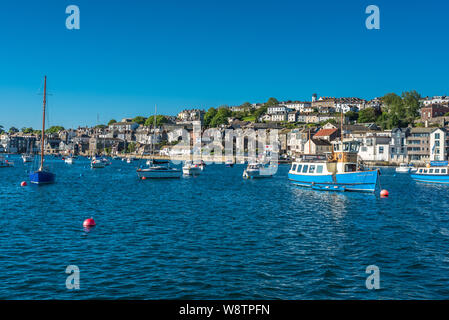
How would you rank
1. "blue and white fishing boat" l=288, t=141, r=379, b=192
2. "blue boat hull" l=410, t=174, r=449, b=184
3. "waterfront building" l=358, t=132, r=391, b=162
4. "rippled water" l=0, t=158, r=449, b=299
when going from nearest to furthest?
"rippled water" l=0, t=158, r=449, b=299 < "blue and white fishing boat" l=288, t=141, r=379, b=192 < "blue boat hull" l=410, t=174, r=449, b=184 < "waterfront building" l=358, t=132, r=391, b=162

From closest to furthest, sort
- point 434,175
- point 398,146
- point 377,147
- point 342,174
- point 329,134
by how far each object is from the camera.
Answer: point 342,174, point 434,175, point 398,146, point 377,147, point 329,134

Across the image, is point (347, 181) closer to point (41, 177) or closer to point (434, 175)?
point (434, 175)

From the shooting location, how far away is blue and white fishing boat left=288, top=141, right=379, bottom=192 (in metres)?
48.0

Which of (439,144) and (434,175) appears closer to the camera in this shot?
(434,175)

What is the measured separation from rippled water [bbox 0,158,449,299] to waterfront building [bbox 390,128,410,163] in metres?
98.9

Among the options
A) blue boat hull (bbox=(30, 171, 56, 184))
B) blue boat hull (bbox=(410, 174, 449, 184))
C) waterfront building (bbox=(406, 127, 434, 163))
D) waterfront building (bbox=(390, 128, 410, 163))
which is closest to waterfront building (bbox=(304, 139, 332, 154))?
waterfront building (bbox=(390, 128, 410, 163))

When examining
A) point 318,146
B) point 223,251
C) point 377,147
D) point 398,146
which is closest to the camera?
point 223,251

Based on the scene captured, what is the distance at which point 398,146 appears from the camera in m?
131

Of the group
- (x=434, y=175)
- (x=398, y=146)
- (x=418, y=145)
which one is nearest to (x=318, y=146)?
(x=398, y=146)

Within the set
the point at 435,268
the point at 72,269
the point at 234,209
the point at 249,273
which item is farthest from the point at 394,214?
the point at 72,269

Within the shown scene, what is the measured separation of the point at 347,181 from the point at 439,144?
89397mm

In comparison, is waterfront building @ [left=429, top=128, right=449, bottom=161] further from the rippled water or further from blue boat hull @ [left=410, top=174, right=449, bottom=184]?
the rippled water

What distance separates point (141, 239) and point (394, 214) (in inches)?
848

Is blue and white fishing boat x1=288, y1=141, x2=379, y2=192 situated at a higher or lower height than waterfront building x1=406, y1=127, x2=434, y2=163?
lower
